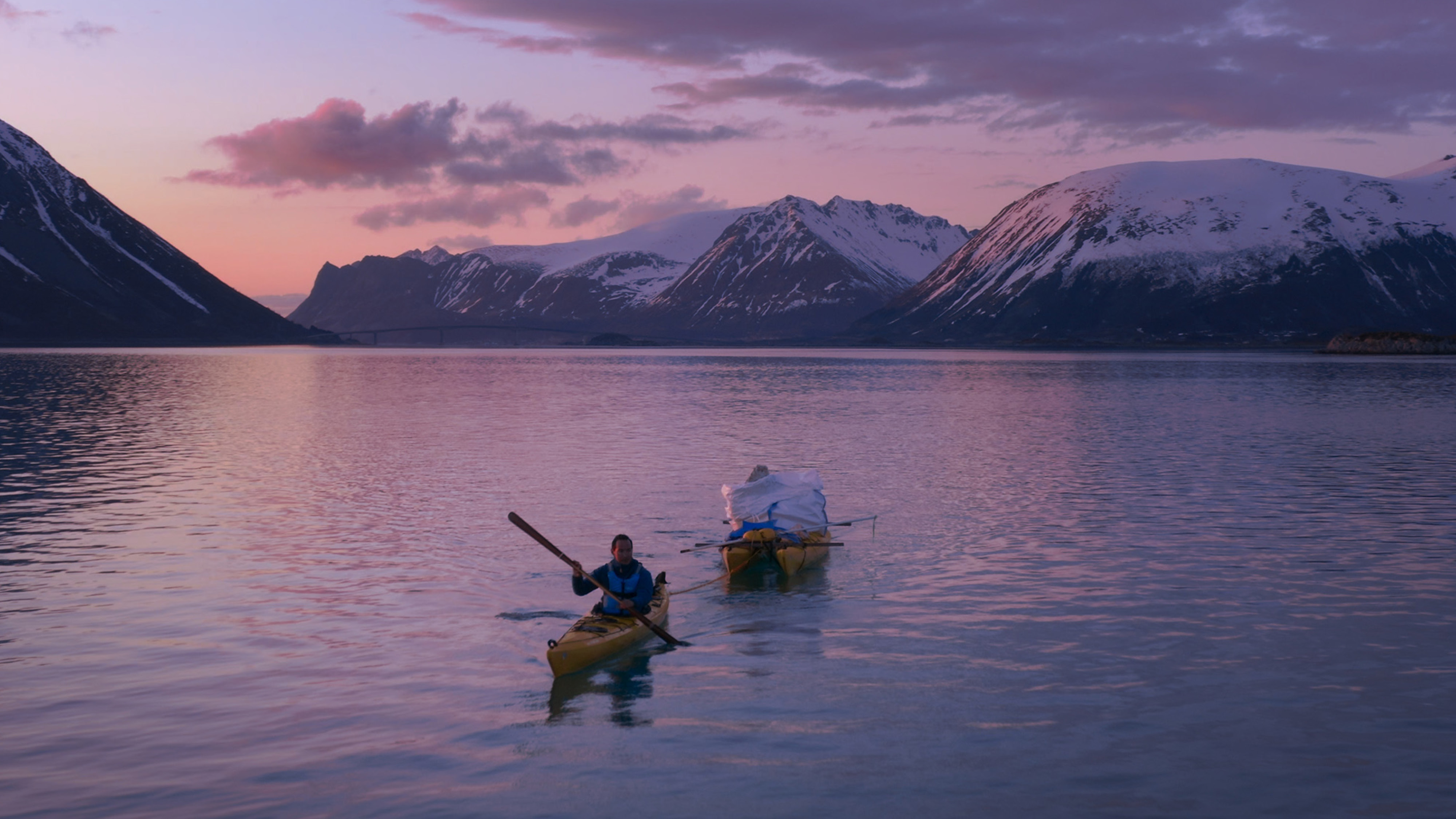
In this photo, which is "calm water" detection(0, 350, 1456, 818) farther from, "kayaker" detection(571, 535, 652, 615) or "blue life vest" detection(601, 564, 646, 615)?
"blue life vest" detection(601, 564, 646, 615)

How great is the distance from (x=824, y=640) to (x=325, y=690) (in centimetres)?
994

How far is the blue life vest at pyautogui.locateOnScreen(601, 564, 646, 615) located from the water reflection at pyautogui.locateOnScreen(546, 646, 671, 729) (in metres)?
1.29

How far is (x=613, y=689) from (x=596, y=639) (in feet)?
4.33

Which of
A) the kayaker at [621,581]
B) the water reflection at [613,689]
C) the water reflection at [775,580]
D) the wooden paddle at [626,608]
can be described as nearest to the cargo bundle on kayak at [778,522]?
the water reflection at [775,580]

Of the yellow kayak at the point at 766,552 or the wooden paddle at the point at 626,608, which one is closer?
the wooden paddle at the point at 626,608

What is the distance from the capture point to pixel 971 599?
27.4m

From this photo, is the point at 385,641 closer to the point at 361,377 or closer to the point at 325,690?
the point at 325,690

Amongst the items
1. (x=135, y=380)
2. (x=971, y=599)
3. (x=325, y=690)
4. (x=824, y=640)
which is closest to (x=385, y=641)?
(x=325, y=690)

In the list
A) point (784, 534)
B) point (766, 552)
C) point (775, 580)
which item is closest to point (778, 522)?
point (784, 534)

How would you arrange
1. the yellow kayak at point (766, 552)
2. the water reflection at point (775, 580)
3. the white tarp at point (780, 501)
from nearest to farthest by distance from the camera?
the water reflection at point (775, 580), the yellow kayak at point (766, 552), the white tarp at point (780, 501)

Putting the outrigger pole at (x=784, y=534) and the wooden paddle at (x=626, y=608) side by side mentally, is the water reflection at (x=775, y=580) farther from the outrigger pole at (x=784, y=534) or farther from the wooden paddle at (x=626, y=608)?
the wooden paddle at (x=626, y=608)

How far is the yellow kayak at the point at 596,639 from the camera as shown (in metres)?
21.4

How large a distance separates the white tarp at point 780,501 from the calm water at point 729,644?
5.78 feet

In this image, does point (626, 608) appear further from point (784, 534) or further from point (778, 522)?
point (778, 522)
